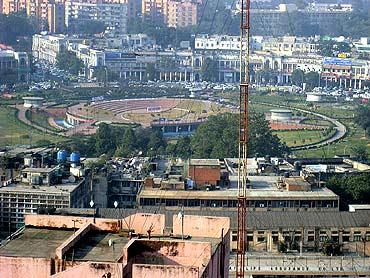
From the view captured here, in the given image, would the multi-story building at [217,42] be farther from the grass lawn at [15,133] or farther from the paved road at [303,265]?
the paved road at [303,265]

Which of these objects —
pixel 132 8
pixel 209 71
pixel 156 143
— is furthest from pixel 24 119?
pixel 132 8

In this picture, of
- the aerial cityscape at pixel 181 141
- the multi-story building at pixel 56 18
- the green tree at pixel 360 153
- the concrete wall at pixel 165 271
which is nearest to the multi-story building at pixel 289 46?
the aerial cityscape at pixel 181 141

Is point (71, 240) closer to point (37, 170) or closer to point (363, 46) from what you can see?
point (37, 170)

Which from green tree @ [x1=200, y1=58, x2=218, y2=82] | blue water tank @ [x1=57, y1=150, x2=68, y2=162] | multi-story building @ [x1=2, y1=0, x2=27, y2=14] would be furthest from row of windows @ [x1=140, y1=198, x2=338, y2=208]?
multi-story building @ [x1=2, y1=0, x2=27, y2=14]

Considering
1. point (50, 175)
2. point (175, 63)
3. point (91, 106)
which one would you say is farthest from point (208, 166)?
point (175, 63)

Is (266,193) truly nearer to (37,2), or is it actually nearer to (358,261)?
(358,261)

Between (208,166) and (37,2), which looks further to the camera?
(37,2)

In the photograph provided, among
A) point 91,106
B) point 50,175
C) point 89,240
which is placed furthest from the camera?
point 91,106

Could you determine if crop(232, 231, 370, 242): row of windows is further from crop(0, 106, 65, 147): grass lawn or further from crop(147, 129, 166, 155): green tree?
crop(0, 106, 65, 147): grass lawn
